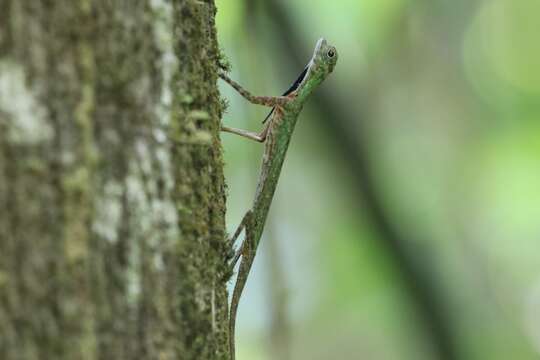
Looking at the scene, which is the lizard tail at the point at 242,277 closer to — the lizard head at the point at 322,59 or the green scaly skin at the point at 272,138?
the green scaly skin at the point at 272,138

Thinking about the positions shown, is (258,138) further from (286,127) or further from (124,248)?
(124,248)

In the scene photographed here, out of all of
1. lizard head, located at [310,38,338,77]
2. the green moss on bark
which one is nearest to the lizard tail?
the green moss on bark

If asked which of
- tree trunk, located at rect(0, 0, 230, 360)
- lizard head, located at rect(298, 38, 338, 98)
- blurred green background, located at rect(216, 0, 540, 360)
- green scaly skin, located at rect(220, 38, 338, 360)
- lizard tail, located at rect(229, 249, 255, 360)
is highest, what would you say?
blurred green background, located at rect(216, 0, 540, 360)

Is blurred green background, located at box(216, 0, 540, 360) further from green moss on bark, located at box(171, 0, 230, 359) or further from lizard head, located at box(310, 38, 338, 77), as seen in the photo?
green moss on bark, located at box(171, 0, 230, 359)

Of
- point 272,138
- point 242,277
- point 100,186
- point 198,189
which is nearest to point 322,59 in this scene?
point 272,138

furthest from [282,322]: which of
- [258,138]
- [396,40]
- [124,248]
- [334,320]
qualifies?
[334,320]
